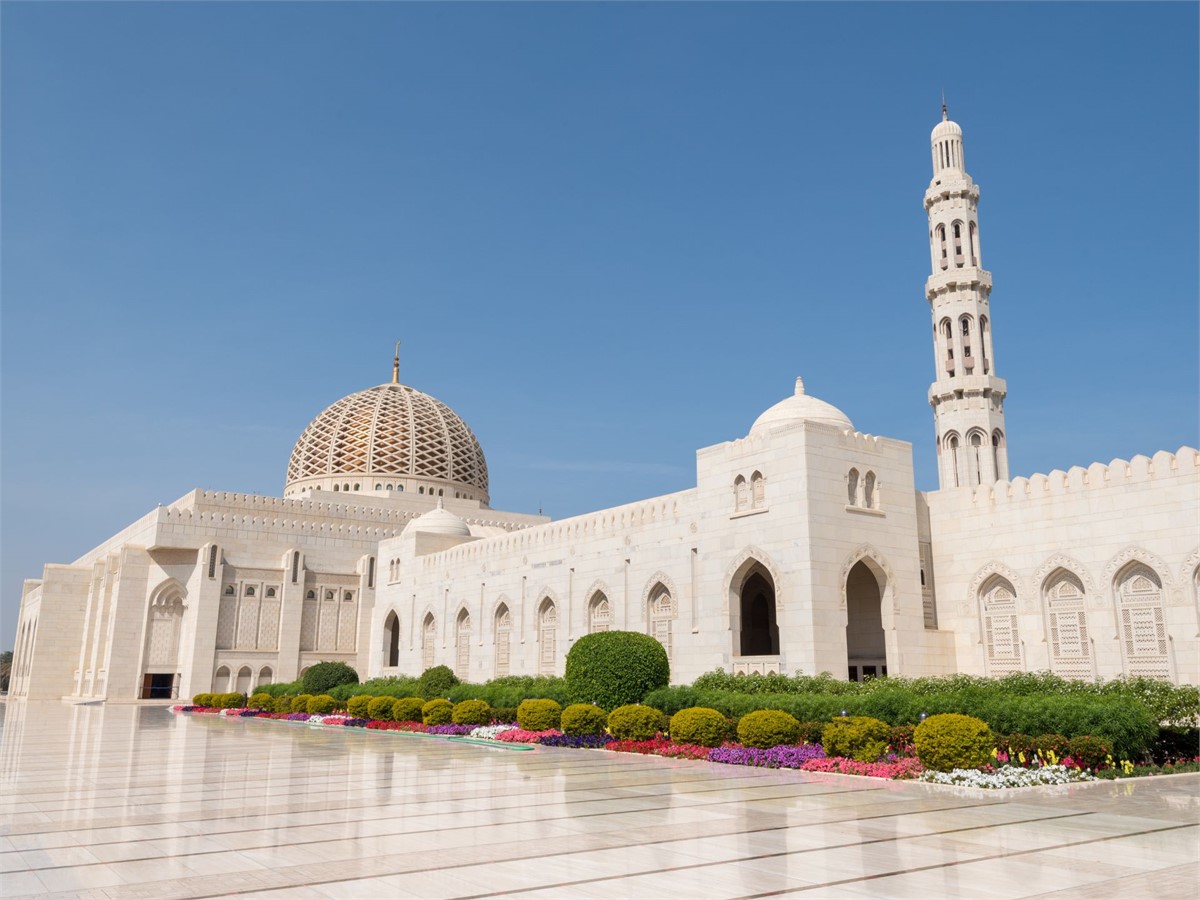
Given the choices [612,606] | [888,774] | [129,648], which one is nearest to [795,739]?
[888,774]

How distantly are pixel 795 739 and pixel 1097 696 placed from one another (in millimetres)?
3944

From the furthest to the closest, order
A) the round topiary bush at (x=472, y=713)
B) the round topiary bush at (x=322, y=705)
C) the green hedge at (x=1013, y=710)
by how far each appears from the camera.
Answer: the round topiary bush at (x=322, y=705)
the round topiary bush at (x=472, y=713)
the green hedge at (x=1013, y=710)

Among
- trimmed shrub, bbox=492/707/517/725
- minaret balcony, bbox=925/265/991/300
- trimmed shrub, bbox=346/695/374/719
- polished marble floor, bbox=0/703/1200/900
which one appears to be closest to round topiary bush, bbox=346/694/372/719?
trimmed shrub, bbox=346/695/374/719

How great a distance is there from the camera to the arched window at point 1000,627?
1822 centimetres

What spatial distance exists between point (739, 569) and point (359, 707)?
9.15 metres

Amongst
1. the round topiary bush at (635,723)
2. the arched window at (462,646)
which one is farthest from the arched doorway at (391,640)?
the round topiary bush at (635,723)

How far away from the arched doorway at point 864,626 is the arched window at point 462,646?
495 inches

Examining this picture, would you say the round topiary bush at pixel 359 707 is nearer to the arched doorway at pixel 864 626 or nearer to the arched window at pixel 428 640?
the arched window at pixel 428 640

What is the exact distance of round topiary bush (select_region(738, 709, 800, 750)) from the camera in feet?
41.3

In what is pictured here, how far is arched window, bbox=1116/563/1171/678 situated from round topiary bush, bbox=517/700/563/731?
31.8 feet

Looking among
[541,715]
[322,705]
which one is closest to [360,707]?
[322,705]

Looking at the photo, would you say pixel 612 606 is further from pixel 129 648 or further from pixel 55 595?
pixel 55 595

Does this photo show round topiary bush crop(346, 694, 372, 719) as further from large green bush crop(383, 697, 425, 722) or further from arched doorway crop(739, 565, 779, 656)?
arched doorway crop(739, 565, 779, 656)

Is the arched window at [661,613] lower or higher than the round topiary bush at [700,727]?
higher
